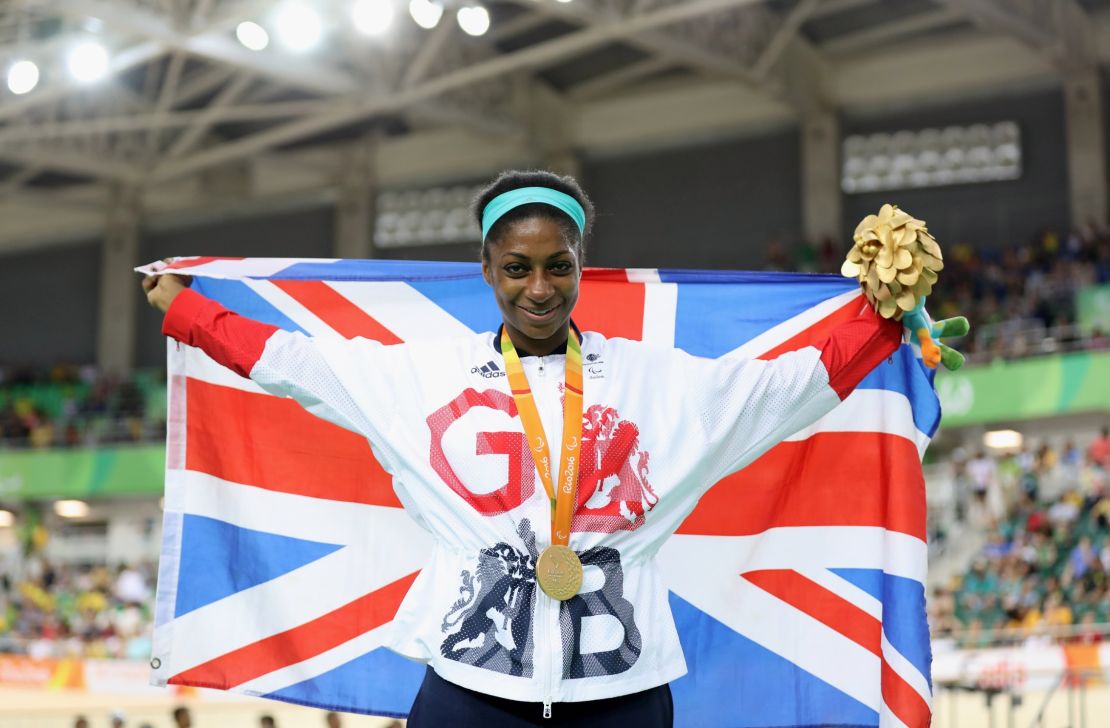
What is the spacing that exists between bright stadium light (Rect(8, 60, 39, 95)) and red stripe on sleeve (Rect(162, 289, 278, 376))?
736 inches

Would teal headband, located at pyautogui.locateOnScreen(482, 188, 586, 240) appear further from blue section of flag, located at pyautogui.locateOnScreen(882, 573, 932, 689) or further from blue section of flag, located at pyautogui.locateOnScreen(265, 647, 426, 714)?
blue section of flag, located at pyautogui.locateOnScreen(265, 647, 426, 714)

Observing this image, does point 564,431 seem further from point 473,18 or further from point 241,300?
point 473,18

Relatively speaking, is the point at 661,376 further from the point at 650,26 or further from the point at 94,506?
the point at 94,506

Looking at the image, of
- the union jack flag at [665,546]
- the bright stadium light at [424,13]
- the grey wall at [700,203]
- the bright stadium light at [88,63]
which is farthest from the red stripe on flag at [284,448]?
the grey wall at [700,203]

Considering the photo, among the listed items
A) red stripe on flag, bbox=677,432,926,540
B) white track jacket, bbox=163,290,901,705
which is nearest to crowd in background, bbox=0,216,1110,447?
red stripe on flag, bbox=677,432,926,540

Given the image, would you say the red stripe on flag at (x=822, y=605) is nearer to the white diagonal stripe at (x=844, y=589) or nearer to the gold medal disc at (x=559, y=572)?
the white diagonal stripe at (x=844, y=589)

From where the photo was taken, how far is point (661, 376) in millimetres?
2605

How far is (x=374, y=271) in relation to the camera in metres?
4.00

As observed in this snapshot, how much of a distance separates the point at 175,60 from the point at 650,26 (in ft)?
25.1

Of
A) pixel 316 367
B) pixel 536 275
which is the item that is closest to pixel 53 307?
pixel 316 367

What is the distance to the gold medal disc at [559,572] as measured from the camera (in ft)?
7.66

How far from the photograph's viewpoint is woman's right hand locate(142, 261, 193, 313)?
119 inches

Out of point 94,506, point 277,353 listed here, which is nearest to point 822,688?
point 277,353

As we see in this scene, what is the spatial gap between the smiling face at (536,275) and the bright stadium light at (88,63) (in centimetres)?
1831
